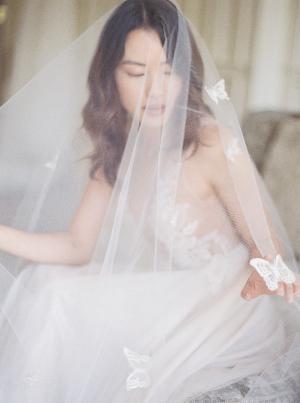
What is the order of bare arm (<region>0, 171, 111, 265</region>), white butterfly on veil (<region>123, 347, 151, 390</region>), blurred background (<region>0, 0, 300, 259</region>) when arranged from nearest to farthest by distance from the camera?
1. white butterfly on veil (<region>123, 347, 151, 390</region>)
2. bare arm (<region>0, 171, 111, 265</region>)
3. blurred background (<region>0, 0, 300, 259</region>)

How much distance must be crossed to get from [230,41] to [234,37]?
22 mm

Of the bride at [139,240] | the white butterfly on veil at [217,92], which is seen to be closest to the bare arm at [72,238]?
the bride at [139,240]

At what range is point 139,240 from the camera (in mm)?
920

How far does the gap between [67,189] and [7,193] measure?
98 millimetres

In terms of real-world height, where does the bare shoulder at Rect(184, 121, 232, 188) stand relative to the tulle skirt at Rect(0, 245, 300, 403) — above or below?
above

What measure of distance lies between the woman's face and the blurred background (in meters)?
0.97

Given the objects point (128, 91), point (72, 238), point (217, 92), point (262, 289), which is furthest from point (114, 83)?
point (262, 289)

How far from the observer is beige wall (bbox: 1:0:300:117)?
195cm

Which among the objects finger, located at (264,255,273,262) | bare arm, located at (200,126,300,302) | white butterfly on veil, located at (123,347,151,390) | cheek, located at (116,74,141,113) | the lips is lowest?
white butterfly on veil, located at (123,347,151,390)

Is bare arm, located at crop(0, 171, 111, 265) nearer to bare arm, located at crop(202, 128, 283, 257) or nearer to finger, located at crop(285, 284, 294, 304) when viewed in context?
bare arm, located at crop(202, 128, 283, 257)

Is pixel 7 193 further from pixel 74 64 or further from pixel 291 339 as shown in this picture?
pixel 291 339

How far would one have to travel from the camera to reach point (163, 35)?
2.87 feet

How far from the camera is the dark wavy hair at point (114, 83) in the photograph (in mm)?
883

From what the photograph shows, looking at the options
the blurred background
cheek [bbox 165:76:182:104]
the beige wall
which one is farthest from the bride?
the beige wall
